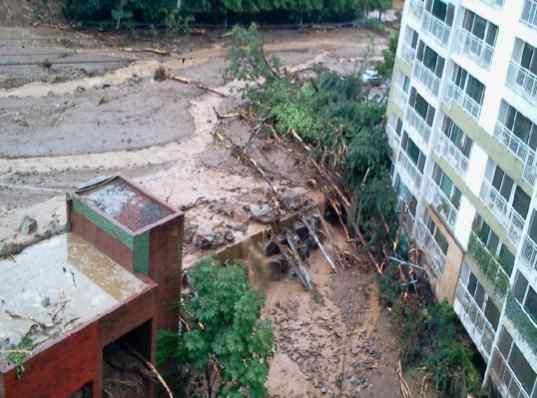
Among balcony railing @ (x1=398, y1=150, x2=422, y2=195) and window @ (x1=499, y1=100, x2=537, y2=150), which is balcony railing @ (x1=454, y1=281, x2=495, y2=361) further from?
window @ (x1=499, y1=100, x2=537, y2=150)

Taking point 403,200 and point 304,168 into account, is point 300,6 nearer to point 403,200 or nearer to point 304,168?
point 304,168

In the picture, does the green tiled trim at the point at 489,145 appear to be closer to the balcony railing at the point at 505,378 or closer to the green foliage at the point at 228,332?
the balcony railing at the point at 505,378

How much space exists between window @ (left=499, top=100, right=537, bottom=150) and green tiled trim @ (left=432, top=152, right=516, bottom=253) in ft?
9.21

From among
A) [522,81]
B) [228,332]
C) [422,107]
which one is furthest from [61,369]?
[422,107]

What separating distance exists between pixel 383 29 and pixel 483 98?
39137 mm

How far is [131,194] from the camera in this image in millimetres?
21219

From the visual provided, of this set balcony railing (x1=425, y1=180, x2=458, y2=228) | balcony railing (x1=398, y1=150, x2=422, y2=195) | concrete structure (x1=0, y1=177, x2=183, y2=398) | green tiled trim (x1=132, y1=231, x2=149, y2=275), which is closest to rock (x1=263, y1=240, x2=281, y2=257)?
balcony railing (x1=398, y1=150, x2=422, y2=195)

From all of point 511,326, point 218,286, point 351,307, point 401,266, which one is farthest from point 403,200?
point 218,286

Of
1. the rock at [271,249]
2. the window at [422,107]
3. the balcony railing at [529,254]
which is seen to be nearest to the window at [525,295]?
the balcony railing at [529,254]

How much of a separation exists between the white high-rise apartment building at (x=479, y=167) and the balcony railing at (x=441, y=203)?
4 cm

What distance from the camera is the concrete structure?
16.9m

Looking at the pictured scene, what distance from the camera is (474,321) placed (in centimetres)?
2416

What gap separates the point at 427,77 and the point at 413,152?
125 inches

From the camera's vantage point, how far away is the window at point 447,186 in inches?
1018
